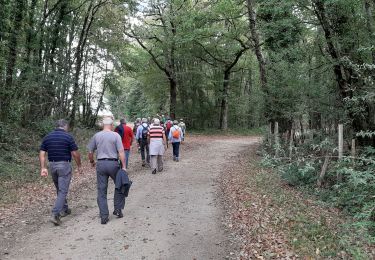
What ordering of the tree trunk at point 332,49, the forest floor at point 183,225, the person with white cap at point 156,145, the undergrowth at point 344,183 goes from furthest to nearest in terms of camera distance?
the person with white cap at point 156,145 → the tree trunk at point 332,49 → the undergrowth at point 344,183 → the forest floor at point 183,225

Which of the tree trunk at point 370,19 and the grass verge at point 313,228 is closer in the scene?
the grass verge at point 313,228

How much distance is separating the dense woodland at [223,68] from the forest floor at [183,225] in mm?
948

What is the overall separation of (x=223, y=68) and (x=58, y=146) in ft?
96.7

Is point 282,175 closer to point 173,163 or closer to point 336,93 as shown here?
point 336,93

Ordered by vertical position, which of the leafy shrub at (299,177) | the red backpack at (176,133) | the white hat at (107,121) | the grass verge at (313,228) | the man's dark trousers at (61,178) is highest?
the white hat at (107,121)

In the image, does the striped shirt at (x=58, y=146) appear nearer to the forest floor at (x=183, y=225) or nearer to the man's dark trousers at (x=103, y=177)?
the man's dark trousers at (x=103, y=177)

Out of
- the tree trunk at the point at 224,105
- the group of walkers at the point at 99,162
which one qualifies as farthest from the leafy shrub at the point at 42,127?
the tree trunk at the point at 224,105

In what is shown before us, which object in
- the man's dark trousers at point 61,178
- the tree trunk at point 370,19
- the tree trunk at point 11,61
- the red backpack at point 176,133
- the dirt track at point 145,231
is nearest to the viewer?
the dirt track at point 145,231

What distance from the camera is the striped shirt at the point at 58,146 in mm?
7758

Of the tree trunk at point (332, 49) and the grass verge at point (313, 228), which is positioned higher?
the tree trunk at point (332, 49)

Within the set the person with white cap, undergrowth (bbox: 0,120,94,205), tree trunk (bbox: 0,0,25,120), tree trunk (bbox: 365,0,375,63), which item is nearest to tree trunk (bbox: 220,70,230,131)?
undergrowth (bbox: 0,120,94,205)

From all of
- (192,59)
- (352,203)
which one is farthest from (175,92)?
(352,203)

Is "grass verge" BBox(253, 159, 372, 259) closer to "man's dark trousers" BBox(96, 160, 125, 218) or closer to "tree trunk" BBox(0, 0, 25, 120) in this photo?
"man's dark trousers" BBox(96, 160, 125, 218)

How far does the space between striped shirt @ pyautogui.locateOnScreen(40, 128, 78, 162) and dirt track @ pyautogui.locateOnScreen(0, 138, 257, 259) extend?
1324 mm
